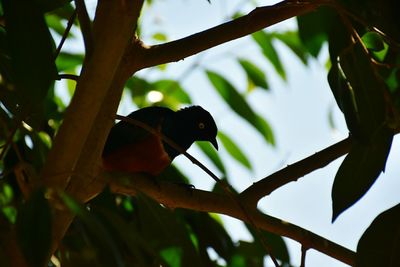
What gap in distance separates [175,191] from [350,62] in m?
0.75

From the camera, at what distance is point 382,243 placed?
199 cm

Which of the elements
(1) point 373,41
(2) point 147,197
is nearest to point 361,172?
(1) point 373,41

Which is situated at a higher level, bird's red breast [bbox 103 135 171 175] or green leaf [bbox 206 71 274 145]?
green leaf [bbox 206 71 274 145]

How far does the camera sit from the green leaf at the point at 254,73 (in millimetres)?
3988

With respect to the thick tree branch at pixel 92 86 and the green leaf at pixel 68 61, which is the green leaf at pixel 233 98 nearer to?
the green leaf at pixel 68 61

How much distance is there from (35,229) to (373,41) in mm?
1258

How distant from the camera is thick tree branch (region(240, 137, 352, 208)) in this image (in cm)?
248

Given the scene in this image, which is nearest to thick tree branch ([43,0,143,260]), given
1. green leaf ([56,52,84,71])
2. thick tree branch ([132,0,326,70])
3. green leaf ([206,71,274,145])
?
thick tree branch ([132,0,326,70])

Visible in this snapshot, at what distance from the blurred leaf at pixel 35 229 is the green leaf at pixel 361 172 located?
87cm

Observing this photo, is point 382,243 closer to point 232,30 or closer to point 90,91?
point 232,30

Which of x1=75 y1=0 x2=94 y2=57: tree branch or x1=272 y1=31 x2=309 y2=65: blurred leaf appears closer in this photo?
x1=75 y1=0 x2=94 y2=57: tree branch

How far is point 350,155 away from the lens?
2.11 m

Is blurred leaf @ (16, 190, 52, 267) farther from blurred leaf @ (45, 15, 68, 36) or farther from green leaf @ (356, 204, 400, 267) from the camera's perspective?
blurred leaf @ (45, 15, 68, 36)

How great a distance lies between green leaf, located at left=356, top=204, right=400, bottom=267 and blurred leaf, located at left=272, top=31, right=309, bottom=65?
1890 mm
